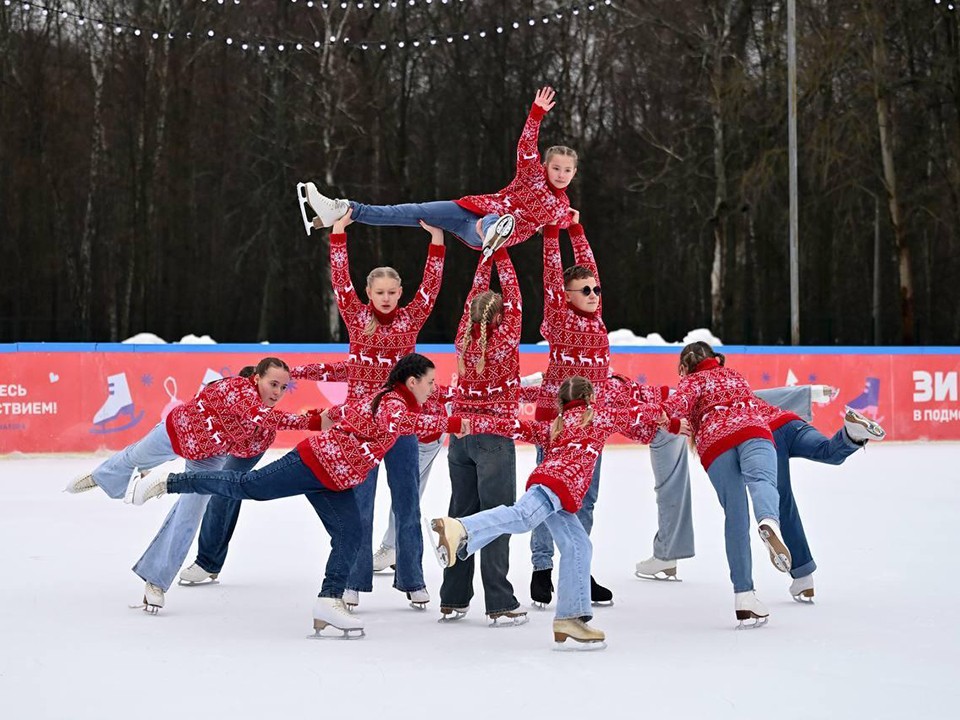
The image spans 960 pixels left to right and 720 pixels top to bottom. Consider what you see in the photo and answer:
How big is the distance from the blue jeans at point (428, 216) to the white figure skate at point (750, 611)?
2113 millimetres

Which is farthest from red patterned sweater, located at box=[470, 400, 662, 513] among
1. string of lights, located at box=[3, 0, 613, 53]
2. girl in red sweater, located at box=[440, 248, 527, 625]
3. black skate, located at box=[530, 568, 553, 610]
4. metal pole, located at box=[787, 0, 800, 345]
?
string of lights, located at box=[3, 0, 613, 53]

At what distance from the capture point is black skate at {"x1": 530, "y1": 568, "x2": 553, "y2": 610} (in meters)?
6.15

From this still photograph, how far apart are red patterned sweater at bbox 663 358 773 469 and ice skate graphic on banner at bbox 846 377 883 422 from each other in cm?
864

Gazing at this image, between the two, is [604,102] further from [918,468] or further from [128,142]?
[918,468]

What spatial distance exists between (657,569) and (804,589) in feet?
3.02

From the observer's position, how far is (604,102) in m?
26.7

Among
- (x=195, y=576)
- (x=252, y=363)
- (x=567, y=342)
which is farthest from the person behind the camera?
(x=252, y=363)

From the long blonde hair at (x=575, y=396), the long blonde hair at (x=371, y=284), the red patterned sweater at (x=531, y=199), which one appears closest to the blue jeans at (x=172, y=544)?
the long blonde hair at (x=371, y=284)

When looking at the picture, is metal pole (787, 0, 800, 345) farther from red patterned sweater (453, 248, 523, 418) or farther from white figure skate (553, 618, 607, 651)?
white figure skate (553, 618, 607, 651)

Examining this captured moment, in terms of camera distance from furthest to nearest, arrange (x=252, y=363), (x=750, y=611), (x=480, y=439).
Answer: (x=252, y=363)
(x=480, y=439)
(x=750, y=611)

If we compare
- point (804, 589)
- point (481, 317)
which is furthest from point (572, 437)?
point (804, 589)

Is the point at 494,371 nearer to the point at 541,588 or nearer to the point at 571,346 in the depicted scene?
the point at 571,346

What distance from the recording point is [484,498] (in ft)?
19.0

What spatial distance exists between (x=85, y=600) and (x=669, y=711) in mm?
3070
